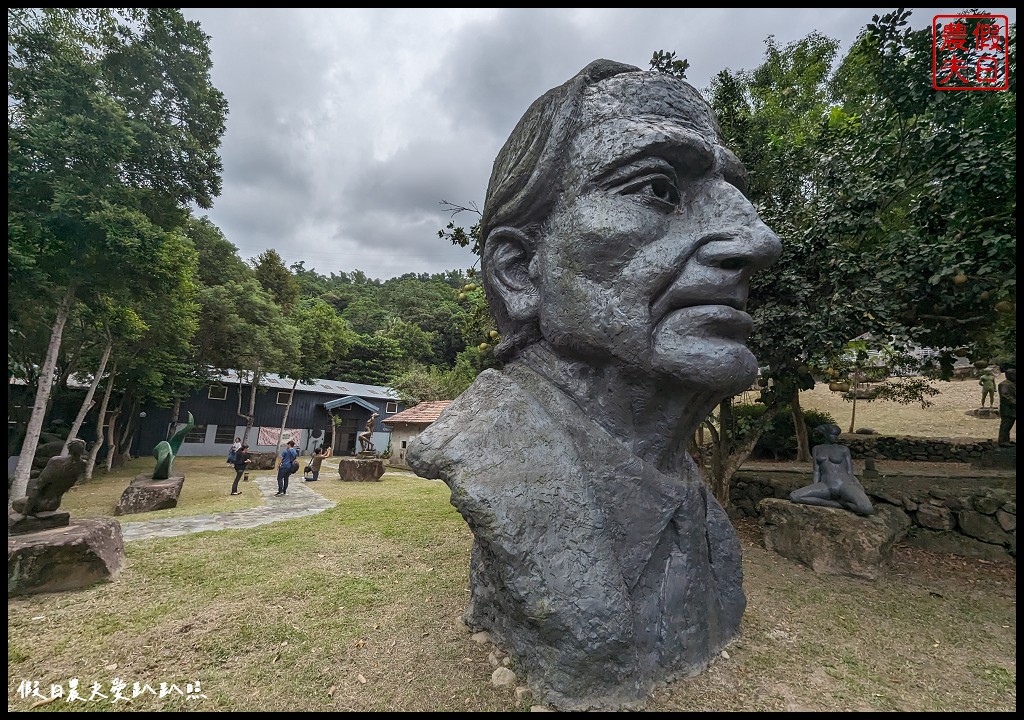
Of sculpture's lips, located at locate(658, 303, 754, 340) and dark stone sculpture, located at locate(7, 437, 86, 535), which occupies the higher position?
sculpture's lips, located at locate(658, 303, 754, 340)

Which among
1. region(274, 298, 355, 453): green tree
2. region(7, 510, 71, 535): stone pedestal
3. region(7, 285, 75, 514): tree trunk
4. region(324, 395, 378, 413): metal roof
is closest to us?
region(7, 510, 71, 535): stone pedestal

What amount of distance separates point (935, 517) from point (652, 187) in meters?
6.65

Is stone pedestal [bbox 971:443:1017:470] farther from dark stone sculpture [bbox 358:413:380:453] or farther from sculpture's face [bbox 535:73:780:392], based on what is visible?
dark stone sculpture [bbox 358:413:380:453]

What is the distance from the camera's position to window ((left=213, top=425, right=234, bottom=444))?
20609mm

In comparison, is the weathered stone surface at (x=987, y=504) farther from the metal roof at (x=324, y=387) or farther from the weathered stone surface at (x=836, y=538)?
the metal roof at (x=324, y=387)

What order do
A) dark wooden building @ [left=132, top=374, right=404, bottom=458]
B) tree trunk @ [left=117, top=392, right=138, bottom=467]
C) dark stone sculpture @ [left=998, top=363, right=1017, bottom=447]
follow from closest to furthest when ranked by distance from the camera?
dark stone sculpture @ [left=998, top=363, right=1017, bottom=447] < tree trunk @ [left=117, top=392, right=138, bottom=467] < dark wooden building @ [left=132, top=374, right=404, bottom=458]

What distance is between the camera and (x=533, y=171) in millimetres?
2549

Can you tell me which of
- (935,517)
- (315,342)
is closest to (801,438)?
(935,517)

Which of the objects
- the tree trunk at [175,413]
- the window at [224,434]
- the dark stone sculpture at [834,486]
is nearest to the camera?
the dark stone sculpture at [834,486]

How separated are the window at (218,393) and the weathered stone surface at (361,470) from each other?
36.9ft

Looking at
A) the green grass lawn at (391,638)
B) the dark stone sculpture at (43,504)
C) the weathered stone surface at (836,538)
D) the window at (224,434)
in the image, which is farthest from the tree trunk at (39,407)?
the window at (224,434)

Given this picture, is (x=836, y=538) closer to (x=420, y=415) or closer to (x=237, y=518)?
(x=237, y=518)

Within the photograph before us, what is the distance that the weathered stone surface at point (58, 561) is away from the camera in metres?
3.41

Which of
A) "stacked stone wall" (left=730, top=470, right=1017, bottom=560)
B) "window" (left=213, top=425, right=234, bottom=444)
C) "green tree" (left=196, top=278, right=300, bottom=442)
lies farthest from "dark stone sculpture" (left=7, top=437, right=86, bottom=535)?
"window" (left=213, top=425, right=234, bottom=444)
